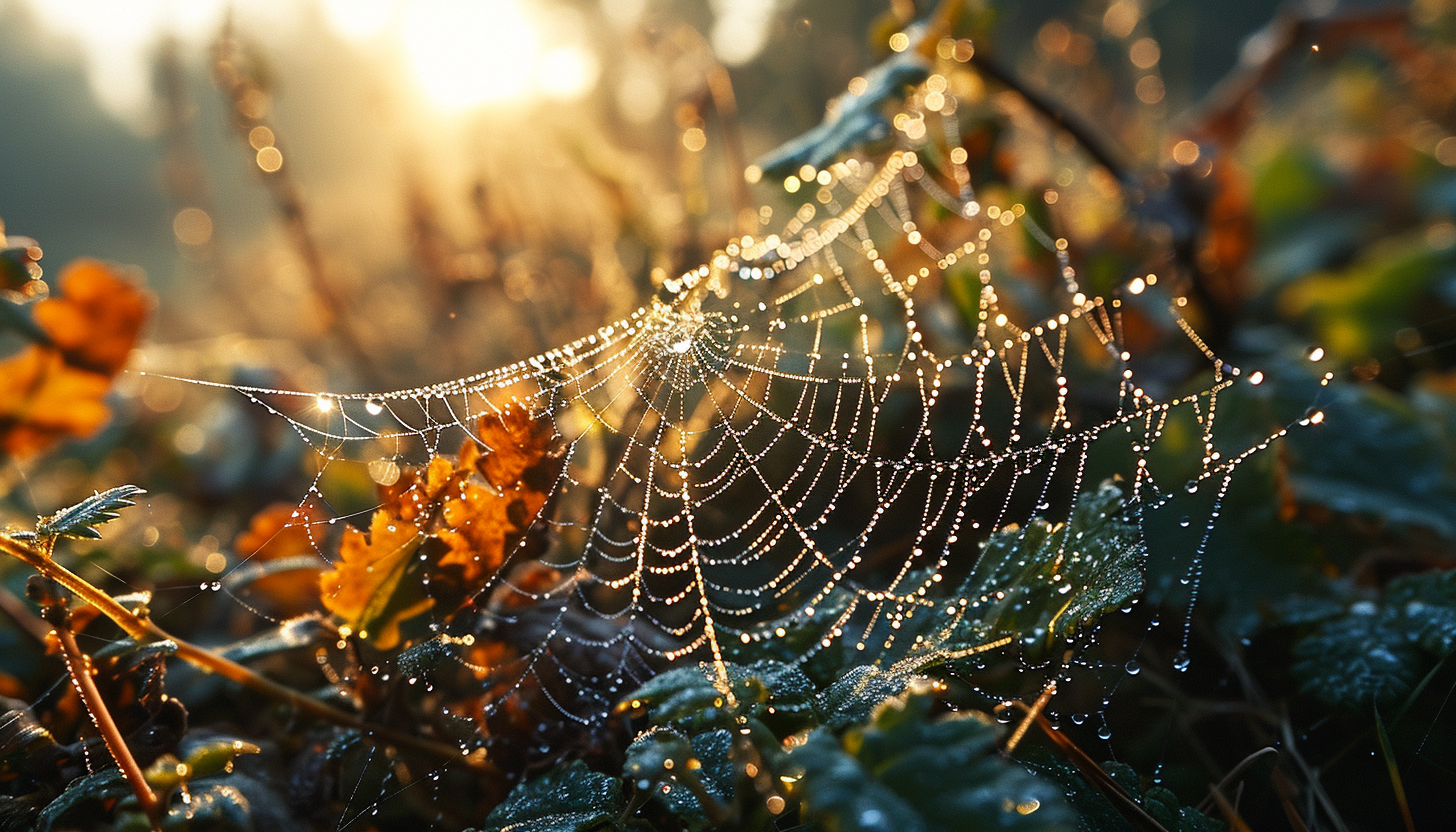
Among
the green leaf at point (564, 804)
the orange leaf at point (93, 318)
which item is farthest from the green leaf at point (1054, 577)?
the orange leaf at point (93, 318)

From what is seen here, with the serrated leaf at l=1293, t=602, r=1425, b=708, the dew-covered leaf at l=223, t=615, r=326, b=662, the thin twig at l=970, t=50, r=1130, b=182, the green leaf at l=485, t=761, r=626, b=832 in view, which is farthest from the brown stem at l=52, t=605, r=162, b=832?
the thin twig at l=970, t=50, r=1130, b=182

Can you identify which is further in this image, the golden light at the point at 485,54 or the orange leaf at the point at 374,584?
the golden light at the point at 485,54

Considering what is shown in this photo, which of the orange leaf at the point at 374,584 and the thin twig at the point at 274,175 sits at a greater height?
the thin twig at the point at 274,175

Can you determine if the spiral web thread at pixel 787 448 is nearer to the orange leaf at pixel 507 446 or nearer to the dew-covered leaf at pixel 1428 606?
the orange leaf at pixel 507 446

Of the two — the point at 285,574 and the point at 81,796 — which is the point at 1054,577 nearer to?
the point at 81,796

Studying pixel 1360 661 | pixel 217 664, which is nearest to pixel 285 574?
pixel 217 664
